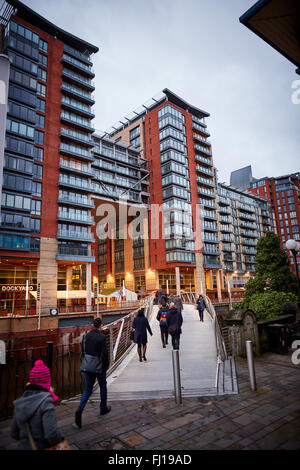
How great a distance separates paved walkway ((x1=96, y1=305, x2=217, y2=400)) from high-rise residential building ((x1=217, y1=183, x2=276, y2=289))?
5284cm

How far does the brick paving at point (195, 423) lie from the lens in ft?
12.3

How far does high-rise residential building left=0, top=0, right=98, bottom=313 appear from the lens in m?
32.0

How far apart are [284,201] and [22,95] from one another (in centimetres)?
9050

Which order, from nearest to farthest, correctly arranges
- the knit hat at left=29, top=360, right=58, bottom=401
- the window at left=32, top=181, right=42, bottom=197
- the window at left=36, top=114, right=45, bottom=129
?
the knit hat at left=29, top=360, right=58, bottom=401, the window at left=32, top=181, right=42, bottom=197, the window at left=36, top=114, right=45, bottom=129

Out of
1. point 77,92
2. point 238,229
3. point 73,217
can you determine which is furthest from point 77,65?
point 238,229

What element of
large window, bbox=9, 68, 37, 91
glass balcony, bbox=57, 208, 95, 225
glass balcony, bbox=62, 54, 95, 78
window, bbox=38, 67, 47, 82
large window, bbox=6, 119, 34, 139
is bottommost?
glass balcony, bbox=57, 208, 95, 225

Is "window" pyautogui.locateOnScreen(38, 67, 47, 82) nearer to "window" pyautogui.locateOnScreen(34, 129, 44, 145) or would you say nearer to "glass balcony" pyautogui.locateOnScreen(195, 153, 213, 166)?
"window" pyautogui.locateOnScreen(34, 129, 44, 145)

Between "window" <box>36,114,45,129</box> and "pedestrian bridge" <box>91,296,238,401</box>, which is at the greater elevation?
"window" <box>36,114,45,129</box>

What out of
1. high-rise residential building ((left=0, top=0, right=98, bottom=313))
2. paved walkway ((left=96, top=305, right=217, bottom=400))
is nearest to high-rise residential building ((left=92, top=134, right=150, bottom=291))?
high-rise residential building ((left=0, top=0, right=98, bottom=313))

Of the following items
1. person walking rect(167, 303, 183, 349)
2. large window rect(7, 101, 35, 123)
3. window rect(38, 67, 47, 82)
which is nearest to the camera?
person walking rect(167, 303, 183, 349)

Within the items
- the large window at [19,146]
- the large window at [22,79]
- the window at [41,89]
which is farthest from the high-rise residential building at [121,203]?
the large window at [22,79]

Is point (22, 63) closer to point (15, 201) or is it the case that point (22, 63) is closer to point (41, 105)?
point (41, 105)

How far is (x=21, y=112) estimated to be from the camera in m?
33.3

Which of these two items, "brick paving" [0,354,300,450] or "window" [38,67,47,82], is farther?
"window" [38,67,47,82]
